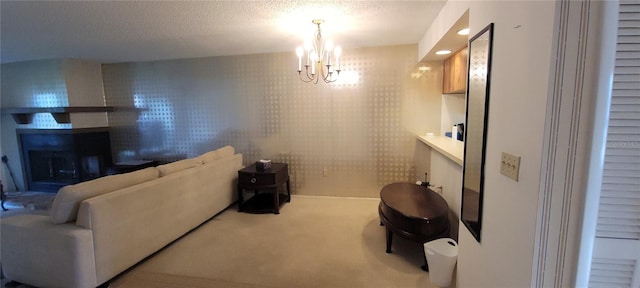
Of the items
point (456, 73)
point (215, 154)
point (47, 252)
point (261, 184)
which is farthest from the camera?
point (215, 154)

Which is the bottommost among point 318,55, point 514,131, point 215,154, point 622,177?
point 215,154

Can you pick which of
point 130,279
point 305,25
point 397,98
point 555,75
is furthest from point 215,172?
point 555,75

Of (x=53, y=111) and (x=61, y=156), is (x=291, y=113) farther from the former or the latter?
(x=61, y=156)

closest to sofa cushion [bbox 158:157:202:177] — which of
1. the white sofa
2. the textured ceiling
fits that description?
the white sofa

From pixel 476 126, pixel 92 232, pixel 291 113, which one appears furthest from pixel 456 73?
pixel 92 232

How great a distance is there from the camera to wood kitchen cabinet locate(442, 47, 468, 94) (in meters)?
2.48

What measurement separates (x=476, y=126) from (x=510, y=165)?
1.36ft

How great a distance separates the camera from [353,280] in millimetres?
1989

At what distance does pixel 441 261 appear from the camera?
6.11ft

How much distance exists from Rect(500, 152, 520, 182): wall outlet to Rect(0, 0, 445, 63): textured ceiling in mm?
1629

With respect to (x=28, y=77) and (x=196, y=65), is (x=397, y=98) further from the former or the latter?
(x=28, y=77)

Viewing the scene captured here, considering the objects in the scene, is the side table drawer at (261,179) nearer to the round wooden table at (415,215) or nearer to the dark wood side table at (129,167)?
the round wooden table at (415,215)

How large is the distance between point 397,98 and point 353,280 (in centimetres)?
254

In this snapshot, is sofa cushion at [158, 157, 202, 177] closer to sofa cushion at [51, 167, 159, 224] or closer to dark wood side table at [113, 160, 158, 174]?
sofa cushion at [51, 167, 159, 224]
